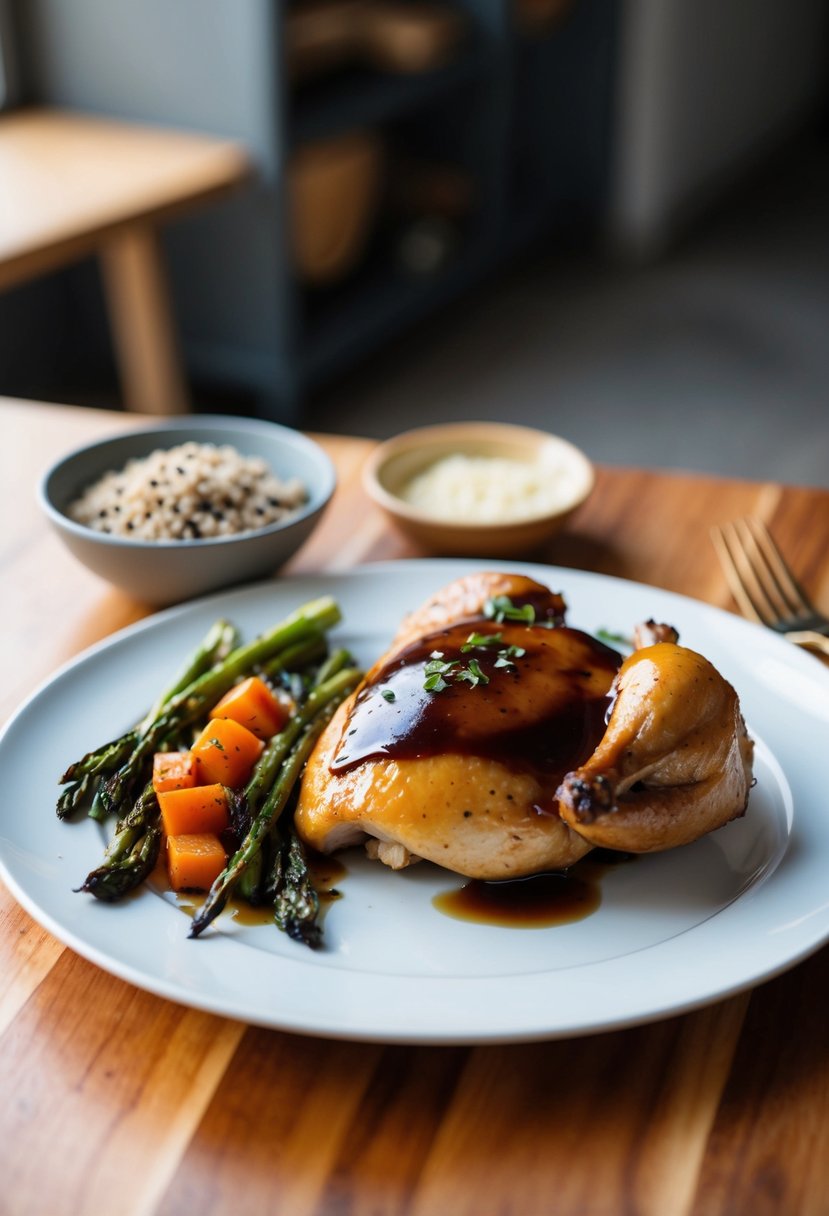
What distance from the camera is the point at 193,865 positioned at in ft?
4.61

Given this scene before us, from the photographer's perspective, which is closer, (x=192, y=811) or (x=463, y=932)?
(x=463, y=932)

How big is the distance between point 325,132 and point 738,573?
12.9 ft

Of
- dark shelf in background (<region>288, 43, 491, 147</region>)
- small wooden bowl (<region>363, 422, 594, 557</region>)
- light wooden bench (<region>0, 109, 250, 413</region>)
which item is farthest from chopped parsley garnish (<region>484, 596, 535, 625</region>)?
dark shelf in background (<region>288, 43, 491, 147</region>)

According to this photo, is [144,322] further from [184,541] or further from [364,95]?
[184,541]

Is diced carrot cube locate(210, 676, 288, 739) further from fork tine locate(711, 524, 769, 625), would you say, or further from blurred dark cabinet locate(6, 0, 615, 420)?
blurred dark cabinet locate(6, 0, 615, 420)

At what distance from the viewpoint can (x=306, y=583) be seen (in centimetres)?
205

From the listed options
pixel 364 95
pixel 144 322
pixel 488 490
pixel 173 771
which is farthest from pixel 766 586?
pixel 364 95

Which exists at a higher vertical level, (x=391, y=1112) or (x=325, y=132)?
(x=391, y=1112)

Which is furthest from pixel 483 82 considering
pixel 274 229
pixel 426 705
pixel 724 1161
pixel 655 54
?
pixel 724 1161

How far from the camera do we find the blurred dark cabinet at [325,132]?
16.6 ft

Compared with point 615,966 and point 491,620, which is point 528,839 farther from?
point 491,620

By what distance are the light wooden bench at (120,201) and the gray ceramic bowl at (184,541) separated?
1.92 meters

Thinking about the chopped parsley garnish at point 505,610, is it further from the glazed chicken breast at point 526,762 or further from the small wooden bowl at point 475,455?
the small wooden bowl at point 475,455

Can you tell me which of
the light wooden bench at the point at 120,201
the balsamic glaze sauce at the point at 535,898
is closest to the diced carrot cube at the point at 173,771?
the balsamic glaze sauce at the point at 535,898
